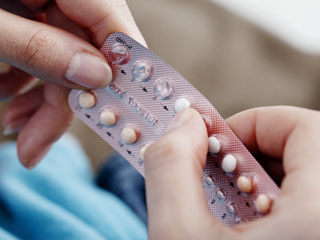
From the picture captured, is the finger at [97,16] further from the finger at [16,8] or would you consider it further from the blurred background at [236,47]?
the blurred background at [236,47]

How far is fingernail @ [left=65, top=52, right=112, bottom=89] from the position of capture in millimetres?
380

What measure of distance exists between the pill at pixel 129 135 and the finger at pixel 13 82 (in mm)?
274

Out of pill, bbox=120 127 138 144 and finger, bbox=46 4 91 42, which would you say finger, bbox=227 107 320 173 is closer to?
pill, bbox=120 127 138 144

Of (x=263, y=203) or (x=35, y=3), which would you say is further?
(x=35, y=3)

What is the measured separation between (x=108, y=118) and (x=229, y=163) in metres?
0.13

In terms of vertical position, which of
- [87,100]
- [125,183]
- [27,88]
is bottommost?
[125,183]

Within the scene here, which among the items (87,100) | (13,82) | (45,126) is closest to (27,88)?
(13,82)

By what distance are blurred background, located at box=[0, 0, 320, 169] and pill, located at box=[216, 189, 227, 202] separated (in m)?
0.43

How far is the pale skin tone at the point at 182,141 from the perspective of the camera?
0.26 m

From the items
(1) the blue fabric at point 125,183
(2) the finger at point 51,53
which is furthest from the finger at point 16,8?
(1) the blue fabric at point 125,183

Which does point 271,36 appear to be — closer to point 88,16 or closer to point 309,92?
point 309,92

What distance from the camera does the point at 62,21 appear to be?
1.53 feet

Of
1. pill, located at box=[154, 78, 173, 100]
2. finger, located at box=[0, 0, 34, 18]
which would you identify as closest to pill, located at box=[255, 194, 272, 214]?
pill, located at box=[154, 78, 173, 100]

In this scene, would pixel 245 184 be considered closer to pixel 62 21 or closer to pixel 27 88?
pixel 62 21
